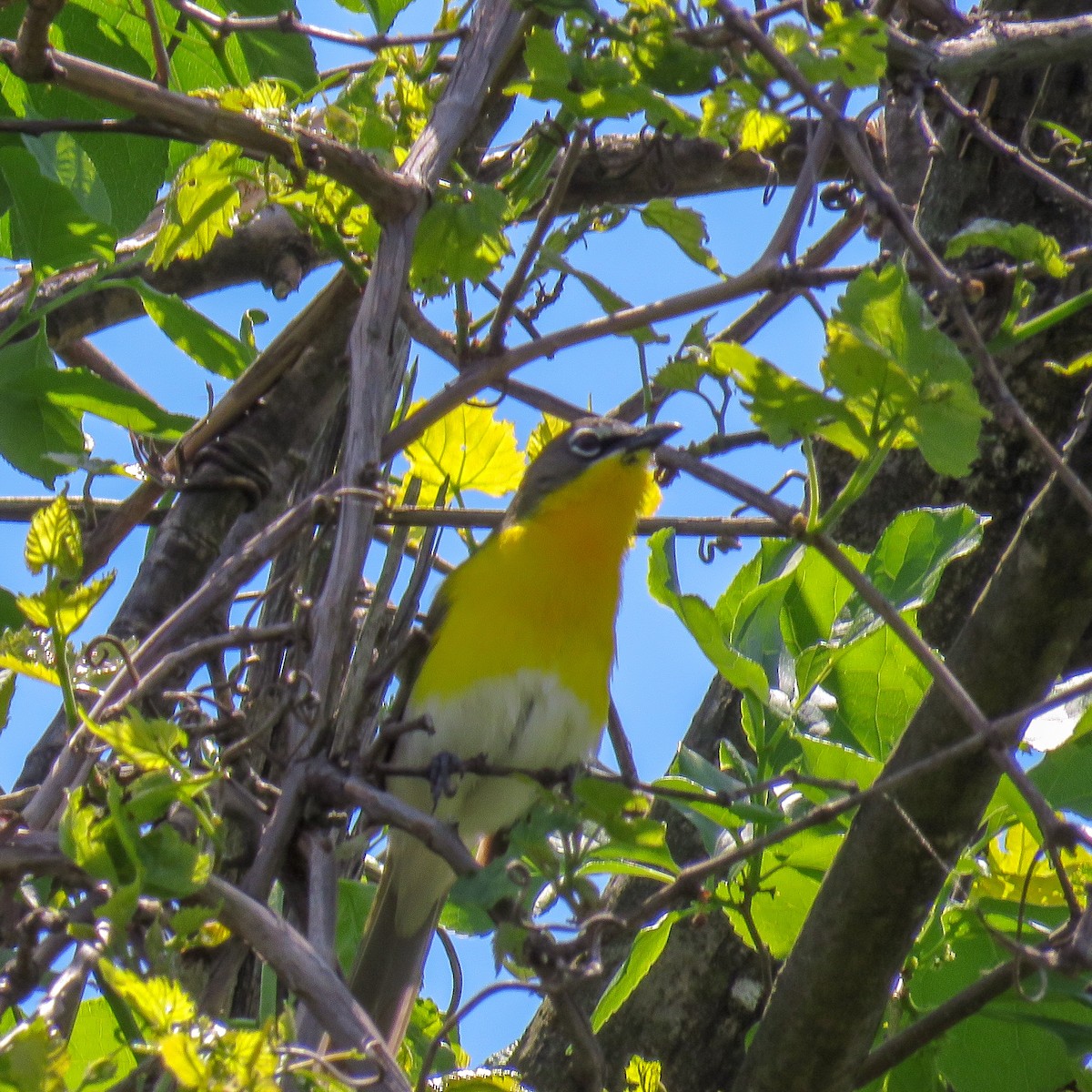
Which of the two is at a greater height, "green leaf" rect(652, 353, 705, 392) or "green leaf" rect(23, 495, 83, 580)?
"green leaf" rect(652, 353, 705, 392)

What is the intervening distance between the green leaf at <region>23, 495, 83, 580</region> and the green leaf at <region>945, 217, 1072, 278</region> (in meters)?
1.32

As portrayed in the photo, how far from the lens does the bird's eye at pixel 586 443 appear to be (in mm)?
4457

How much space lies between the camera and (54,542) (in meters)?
1.79

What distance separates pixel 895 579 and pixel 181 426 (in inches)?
66.1

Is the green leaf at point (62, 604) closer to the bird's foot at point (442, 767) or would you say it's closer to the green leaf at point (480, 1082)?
the green leaf at point (480, 1082)

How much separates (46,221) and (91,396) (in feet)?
1.26

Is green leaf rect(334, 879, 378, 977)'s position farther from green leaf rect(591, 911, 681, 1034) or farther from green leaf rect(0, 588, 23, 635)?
green leaf rect(0, 588, 23, 635)

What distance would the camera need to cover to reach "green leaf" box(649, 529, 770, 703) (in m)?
2.51

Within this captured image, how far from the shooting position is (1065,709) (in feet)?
8.78

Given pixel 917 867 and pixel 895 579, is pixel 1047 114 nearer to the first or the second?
→ pixel 895 579

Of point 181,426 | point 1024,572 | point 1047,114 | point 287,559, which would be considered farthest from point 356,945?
point 1047,114

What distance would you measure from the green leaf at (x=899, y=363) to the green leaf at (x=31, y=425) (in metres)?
1.94

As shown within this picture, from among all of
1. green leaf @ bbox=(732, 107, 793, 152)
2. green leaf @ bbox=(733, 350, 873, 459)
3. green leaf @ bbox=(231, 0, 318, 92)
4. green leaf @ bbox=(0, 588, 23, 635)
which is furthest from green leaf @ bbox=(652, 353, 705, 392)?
green leaf @ bbox=(231, 0, 318, 92)

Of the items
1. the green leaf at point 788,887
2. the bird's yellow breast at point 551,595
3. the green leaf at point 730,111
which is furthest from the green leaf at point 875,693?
the bird's yellow breast at point 551,595
